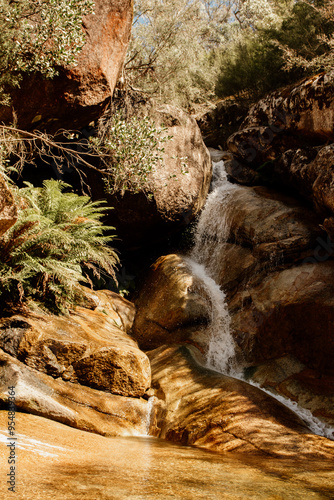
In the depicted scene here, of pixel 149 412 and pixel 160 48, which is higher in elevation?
pixel 160 48

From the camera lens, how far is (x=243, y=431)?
15.0ft

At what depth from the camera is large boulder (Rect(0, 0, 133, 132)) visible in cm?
618

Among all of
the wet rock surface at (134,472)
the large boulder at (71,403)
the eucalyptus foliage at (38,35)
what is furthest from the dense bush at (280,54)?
the wet rock surface at (134,472)

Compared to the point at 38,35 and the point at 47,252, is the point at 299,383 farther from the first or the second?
the point at 38,35

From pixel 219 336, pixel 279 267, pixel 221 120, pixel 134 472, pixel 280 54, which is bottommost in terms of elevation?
pixel 219 336

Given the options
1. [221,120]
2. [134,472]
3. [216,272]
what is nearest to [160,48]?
[216,272]

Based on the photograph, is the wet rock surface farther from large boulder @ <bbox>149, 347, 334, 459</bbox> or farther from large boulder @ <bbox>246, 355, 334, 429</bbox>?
large boulder @ <bbox>246, 355, 334, 429</bbox>

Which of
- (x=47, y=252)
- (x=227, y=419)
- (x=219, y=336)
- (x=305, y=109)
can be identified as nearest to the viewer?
(x=227, y=419)

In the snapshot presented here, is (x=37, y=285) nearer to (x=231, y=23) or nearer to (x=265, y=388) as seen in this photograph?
(x=265, y=388)

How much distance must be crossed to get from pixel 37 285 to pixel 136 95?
656 centimetres

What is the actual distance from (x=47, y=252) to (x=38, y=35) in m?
3.27

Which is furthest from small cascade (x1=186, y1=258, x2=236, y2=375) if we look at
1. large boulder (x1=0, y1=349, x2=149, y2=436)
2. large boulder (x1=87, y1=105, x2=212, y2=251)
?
large boulder (x1=0, y1=349, x2=149, y2=436)

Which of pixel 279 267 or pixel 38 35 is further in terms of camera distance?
pixel 279 267

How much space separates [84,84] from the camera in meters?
6.57
